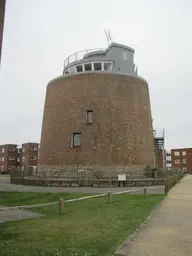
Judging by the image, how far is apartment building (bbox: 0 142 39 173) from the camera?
8181 cm

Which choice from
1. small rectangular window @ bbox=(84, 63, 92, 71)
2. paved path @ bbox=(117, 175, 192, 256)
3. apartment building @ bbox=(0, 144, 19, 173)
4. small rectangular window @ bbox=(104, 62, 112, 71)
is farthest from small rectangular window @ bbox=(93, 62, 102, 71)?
apartment building @ bbox=(0, 144, 19, 173)

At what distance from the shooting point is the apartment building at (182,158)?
9906 centimetres

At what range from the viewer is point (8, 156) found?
84.4 meters

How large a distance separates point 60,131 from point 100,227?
64.7 ft


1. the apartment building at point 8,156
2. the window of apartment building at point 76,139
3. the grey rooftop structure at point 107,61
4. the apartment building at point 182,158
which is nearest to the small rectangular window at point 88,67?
the grey rooftop structure at point 107,61

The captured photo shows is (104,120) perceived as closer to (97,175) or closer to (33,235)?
(97,175)

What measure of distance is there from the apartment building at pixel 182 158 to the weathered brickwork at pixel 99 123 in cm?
7541

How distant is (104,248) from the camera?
18.2 feet

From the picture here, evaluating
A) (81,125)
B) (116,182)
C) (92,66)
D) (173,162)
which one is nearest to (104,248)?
(116,182)

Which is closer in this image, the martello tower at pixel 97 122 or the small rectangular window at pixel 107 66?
the martello tower at pixel 97 122

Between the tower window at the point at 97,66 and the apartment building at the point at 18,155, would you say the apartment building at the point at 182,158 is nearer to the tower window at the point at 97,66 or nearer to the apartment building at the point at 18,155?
the apartment building at the point at 18,155

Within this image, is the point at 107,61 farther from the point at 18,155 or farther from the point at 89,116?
the point at 18,155

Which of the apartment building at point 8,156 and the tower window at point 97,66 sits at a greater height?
the tower window at point 97,66

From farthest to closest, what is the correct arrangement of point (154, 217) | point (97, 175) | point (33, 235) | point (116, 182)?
1. point (97, 175)
2. point (116, 182)
3. point (154, 217)
4. point (33, 235)
